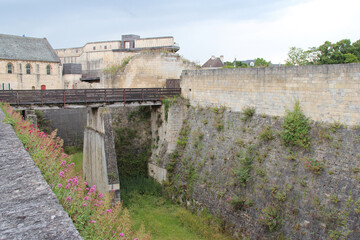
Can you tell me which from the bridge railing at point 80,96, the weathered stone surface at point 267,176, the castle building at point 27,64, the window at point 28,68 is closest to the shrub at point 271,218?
the weathered stone surface at point 267,176

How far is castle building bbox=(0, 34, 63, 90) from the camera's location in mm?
A: 33312

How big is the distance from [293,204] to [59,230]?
29.2 ft

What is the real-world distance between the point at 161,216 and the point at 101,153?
4101mm

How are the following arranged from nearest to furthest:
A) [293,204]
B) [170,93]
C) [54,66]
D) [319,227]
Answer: [319,227], [293,204], [170,93], [54,66]

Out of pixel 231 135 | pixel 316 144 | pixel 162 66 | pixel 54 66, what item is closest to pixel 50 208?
pixel 316 144

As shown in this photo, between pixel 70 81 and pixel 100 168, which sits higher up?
pixel 70 81

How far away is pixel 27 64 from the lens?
114ft

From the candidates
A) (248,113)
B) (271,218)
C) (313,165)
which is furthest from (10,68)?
(313,165)

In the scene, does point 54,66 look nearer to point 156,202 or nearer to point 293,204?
point 156,202

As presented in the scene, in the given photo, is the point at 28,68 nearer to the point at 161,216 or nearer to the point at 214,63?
the point at 214,63

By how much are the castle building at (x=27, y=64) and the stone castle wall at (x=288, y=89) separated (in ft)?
83.2

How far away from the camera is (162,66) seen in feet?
66.1

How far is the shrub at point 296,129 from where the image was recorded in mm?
10280

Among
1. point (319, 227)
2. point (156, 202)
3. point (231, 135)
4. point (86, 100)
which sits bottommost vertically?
point (156, 202)
